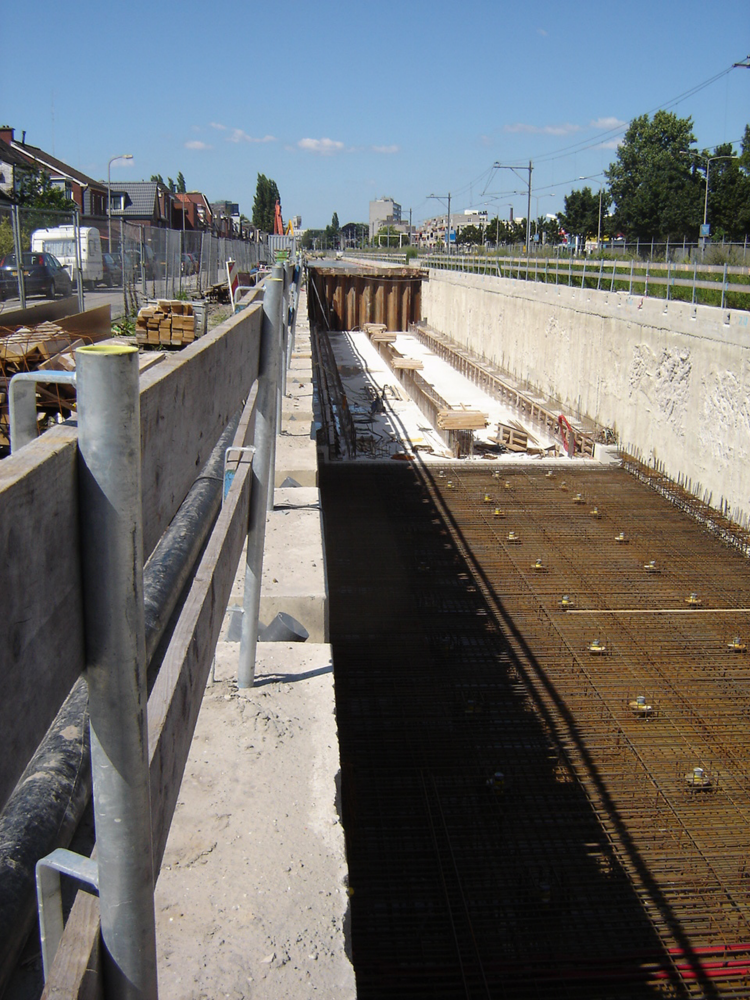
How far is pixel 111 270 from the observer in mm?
22062

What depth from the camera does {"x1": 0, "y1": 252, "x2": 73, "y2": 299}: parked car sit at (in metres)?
14.4

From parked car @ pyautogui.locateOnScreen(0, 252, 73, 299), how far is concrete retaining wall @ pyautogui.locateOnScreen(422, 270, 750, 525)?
11393 millimetres

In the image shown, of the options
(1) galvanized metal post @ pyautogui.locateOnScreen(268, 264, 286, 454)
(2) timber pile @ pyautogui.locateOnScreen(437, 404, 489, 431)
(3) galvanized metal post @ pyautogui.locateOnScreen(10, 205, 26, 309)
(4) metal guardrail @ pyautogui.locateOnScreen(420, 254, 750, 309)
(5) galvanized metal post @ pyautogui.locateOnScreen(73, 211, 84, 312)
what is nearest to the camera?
(1) galvanized metal post @ pyautogui.locateOnScreen(268, 264, 286, 454)

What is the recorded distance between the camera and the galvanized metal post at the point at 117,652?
1.05 m

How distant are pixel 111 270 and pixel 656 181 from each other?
2083 inches

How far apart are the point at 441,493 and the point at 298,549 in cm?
836

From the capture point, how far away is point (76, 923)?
130 centimetres

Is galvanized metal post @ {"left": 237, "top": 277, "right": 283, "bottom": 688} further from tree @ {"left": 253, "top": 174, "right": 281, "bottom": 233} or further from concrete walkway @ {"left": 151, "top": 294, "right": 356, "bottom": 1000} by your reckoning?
tree @ {"left": 253, "top": 174, "right": 281, "bottom": 233}

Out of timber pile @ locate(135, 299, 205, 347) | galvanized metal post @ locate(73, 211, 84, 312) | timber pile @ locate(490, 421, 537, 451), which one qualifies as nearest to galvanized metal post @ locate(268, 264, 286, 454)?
timber pile @ locate(135, 299, 205, 347)

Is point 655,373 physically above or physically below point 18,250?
below

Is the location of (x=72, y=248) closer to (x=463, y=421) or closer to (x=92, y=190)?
(x=463, y=421)

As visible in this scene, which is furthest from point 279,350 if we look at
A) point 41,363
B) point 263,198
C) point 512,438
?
point 263,198

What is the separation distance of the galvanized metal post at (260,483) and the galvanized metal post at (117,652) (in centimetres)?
217

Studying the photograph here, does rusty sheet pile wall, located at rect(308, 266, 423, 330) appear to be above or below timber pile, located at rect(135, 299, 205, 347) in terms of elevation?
above
